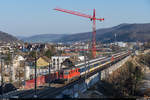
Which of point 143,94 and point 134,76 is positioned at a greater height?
point 134,76

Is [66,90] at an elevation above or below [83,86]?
above

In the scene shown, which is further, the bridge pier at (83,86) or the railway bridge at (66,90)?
the railway bridge at (66,90)

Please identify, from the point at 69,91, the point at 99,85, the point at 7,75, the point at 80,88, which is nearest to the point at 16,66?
the point at 7,75

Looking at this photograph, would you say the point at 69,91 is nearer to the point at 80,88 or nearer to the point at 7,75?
the point at 80,88

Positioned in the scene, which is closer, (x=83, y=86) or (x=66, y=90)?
(x=66, y=90)

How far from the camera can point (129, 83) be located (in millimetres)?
11305

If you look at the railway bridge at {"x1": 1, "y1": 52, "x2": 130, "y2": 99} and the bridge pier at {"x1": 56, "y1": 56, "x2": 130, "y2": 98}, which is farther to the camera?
the railway bridge at {"x1": 1, "y1": 52, "x2": 130, "y2": 99}

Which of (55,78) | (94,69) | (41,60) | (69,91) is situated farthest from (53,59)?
(69,91)

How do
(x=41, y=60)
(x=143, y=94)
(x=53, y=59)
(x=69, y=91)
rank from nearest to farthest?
(x=69, y=91), (x=143, y=94), (x=41, y=60), (x=53, y=59)

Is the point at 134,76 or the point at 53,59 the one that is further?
the point at 53,59

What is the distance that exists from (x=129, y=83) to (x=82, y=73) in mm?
4737

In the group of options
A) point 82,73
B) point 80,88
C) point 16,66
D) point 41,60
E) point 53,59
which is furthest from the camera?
point 53,59

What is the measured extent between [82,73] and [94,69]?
9.66ft

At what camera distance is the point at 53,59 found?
2205 cm
